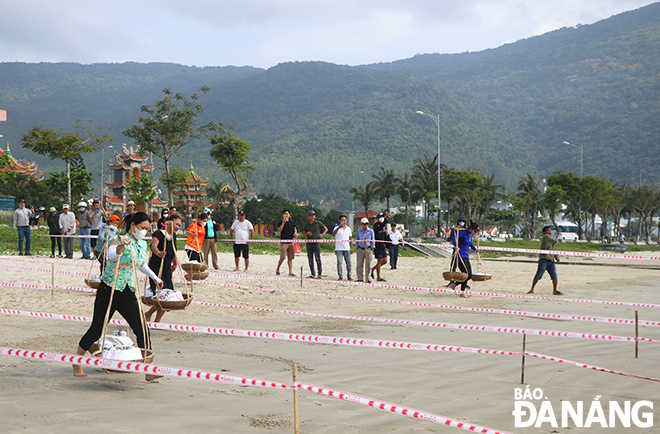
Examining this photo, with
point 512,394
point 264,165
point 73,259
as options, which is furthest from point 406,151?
point 512,394

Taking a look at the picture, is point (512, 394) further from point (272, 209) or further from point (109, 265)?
point (272, 209)

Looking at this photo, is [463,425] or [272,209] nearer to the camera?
[463,425]

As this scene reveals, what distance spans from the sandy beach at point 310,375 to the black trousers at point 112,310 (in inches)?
15.4

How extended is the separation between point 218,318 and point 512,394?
559cm

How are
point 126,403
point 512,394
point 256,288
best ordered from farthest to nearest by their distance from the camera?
1. point 256,288
2. point 512,394
3. point 126,403

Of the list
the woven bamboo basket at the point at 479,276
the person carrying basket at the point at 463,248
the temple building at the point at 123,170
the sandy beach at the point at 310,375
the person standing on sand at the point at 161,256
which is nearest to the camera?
the sandy beach at the point at 310,375

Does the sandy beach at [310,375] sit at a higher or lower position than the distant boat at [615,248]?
higher

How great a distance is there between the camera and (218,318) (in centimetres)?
992

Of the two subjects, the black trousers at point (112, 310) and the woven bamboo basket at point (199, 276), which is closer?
the black trousers at point (112, 310)

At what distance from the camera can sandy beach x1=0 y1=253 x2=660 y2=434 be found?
4.64 meters

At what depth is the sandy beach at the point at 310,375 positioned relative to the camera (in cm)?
464

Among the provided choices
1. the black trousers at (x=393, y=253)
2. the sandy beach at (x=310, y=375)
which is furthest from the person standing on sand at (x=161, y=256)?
the black trousers at (x=393, y=253)

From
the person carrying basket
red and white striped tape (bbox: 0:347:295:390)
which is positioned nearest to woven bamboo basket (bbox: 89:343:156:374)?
red and white striped tape (bbox: 0:347:295:390)

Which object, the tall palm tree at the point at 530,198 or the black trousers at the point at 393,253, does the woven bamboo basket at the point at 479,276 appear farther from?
the tall palm tree at the point at 530,198
